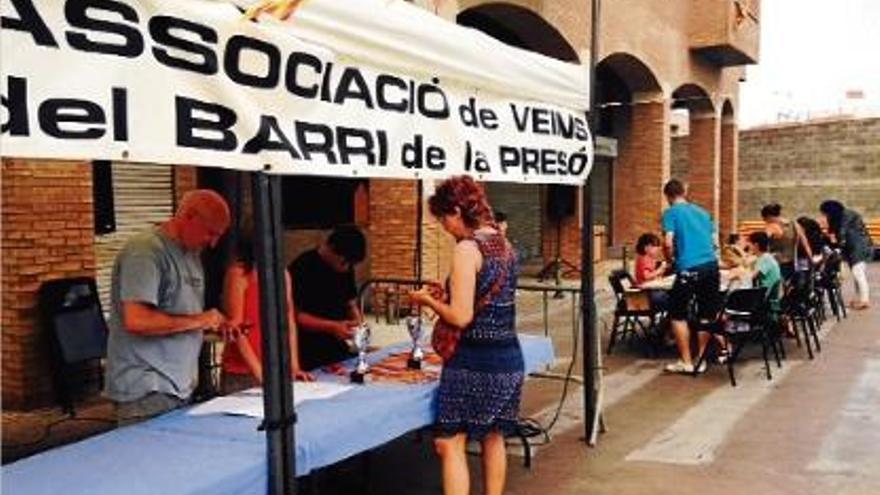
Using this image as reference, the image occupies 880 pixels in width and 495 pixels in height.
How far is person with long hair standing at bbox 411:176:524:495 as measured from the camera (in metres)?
4.54

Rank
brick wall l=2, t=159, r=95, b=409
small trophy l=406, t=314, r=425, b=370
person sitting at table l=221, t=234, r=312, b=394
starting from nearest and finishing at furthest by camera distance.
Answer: person sitting at table l=221, t=234, r=312, b=394, small trophy l=406, t=314, r=425, b=370, brick wall l=2, t=159, r=95, b=409

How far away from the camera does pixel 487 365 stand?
464 centimetres

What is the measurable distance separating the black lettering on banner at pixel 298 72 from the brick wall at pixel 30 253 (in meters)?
4.95

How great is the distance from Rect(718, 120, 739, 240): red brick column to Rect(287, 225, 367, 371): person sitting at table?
85.6 feet

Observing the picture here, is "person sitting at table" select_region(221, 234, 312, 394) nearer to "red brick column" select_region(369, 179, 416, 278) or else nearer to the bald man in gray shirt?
the bald man in gray shirt

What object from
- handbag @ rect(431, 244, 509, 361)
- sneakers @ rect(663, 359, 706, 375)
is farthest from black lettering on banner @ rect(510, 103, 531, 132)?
sneakers @ rect(663, 359, 706, 375)

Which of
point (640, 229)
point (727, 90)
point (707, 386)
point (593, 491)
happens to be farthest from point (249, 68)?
point (727, 90)

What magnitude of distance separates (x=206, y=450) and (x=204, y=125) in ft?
4.35

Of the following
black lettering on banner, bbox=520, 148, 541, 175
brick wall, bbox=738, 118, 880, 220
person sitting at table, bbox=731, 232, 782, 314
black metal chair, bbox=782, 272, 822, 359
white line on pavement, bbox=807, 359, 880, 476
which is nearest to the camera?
black lettering on banner, bbox=520, 148, 541, 175

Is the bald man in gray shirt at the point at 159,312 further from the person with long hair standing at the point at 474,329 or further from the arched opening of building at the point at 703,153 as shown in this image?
the arched opening of building at the point at 703,153

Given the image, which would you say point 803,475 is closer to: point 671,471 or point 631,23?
point 671,471

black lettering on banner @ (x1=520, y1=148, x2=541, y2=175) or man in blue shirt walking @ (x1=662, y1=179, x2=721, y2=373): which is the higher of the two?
black lettering on banner @ (x1=520, y1=148, x2=541, y2=175)

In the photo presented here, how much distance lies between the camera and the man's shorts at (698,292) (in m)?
9.55

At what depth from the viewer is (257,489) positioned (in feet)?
11.8
